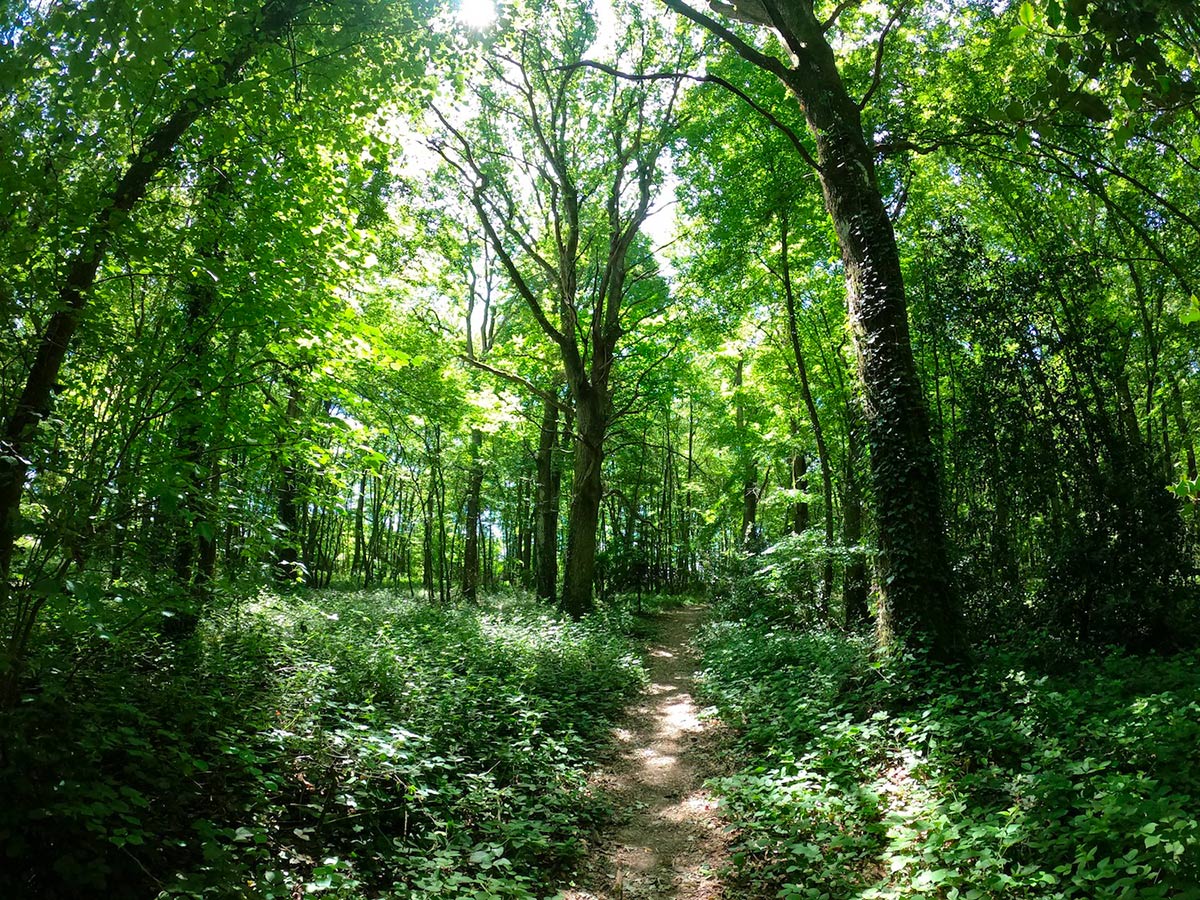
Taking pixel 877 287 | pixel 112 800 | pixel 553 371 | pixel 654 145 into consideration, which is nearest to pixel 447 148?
pixel 654 145

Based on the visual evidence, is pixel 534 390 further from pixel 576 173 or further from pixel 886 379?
pixel 886 379

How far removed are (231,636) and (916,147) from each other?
932 centimetres

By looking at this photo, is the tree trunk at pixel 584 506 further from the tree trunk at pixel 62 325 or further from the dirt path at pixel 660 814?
the tree trunk at pixel 62 325

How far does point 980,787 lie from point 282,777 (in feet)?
14.8

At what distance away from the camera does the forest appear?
3.10 meters

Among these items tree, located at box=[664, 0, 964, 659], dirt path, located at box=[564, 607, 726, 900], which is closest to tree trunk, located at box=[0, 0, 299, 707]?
dirt path, located at box=[564, 607, 726, 900]

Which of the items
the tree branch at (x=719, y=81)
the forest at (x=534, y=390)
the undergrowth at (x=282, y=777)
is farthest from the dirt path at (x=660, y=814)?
the tree branch at (x=719, y=81)

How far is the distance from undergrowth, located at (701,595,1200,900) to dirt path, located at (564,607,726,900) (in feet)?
1.17

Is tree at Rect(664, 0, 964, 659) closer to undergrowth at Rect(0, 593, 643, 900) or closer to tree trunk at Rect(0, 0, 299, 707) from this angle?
undergrowth at Rect(0, 593, 643, 900)

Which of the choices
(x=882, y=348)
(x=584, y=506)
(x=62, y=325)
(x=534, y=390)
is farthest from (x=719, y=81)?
(x=584, y=506)

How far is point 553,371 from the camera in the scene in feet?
60.1

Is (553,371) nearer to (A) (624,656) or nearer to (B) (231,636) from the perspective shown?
(A) (624,656)

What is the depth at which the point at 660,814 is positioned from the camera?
5.51 metres

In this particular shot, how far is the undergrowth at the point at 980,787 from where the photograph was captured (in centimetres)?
287
